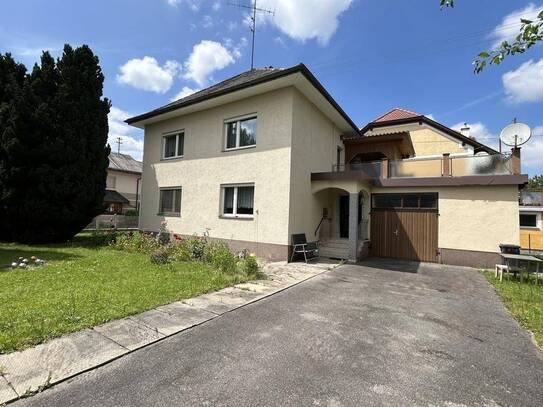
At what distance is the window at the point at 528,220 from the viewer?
23.6 m

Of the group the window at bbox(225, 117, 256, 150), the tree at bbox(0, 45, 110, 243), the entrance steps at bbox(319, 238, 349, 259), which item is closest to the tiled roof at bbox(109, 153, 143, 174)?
the tree at bbox(0, 45, 110, 243)

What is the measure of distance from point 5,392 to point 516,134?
15253mm

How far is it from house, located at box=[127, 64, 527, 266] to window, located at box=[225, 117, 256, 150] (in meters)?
0.04

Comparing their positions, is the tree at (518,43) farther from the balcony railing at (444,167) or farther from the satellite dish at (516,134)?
the satellite dish at (516,134)

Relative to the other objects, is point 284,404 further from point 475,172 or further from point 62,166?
point 62,166

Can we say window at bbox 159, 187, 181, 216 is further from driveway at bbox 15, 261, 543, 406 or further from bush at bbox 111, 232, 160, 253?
driveway at bbox 15, 261, 543, 406

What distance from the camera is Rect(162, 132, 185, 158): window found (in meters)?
14.6

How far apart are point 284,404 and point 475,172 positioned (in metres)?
12.1

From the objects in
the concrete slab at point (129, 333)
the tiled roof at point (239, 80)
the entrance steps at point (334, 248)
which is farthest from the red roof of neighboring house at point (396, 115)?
the concrete slab at point (129, 333)

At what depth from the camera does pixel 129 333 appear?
4.07 metres

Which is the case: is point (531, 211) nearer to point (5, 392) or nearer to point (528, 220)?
point (528, 220)

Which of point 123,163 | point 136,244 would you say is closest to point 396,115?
point 136,244

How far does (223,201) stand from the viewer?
12.5 meters

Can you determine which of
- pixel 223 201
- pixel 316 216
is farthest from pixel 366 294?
pixel 223 201
